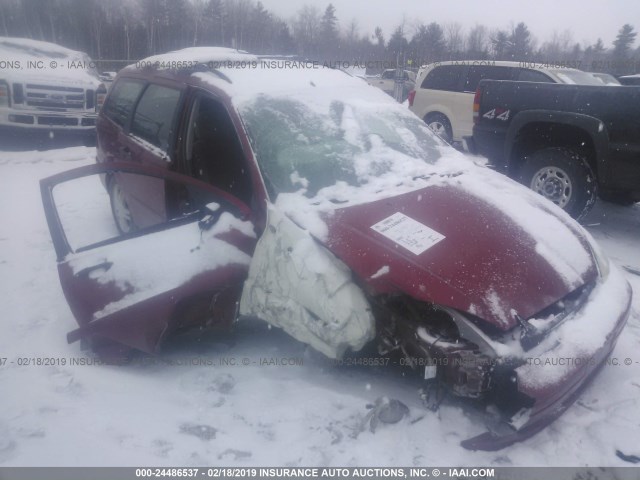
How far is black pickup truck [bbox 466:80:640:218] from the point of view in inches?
179

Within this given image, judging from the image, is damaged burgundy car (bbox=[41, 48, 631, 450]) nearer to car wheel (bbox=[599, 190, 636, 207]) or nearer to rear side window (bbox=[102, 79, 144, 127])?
rear side window (bbox=[102, 79, 144, 127])

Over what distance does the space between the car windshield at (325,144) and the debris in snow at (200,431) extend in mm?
1323

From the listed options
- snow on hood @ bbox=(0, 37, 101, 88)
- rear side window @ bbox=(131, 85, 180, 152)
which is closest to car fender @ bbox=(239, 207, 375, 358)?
rear side window @ bbox=(131, 85, 180, 152)

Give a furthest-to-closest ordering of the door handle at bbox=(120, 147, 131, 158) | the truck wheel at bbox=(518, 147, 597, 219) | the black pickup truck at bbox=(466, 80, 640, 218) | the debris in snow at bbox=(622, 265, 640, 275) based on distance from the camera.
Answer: the truck wheel at bbox=(518, 147, 597, 219), the black pickup truck at bbox=(466, 80, 640, 218), the debris in snow at bbox=(622, 265, 640, 275), the door handle at bbox=(120, 147, 131, 158)

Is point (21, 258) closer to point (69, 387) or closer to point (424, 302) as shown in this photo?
point (69, 387)

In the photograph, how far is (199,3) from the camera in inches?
1533

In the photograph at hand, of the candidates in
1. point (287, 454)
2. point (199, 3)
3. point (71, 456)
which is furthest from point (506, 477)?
point (199, 3)

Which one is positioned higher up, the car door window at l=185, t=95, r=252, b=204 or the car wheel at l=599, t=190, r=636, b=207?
the car door window at l=185, t=95, r=252, b=204

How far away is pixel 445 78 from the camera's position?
9.68 m

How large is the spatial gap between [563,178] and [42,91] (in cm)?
821

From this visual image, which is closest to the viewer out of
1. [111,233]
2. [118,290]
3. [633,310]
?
[118,290]

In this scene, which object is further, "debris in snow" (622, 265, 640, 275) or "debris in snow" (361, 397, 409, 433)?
"debris in snow" (622, 265, 640, 275)

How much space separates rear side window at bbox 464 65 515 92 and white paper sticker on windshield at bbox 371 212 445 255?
291 inches

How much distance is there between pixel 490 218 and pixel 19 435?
265 centimetres
